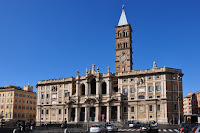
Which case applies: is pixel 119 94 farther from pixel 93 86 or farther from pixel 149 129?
pixel 149 129

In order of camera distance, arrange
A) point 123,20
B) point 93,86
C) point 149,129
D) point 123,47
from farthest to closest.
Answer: point 123,20
point 123,47
point 93,86
point 149,129

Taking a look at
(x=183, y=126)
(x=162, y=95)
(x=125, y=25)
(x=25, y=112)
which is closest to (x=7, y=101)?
(x=25, y=112)

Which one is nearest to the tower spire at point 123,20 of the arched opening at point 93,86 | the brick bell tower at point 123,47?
the brick bell tower at point 123,47

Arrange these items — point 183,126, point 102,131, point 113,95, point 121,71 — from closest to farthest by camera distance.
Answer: point 183,126 < point 102,131 < point 113,95 < point 121,71

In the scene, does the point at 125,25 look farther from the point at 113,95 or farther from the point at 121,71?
the point at 113,95

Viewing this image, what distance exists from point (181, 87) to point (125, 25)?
29983 millimetres

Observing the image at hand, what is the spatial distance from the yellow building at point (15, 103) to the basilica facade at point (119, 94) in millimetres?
14407

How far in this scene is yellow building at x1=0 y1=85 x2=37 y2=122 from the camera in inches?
3994

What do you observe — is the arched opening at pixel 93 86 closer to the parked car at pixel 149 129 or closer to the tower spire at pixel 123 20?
the tower spire at pixel 123 20

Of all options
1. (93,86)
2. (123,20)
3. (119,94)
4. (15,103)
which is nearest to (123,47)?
(123,20)

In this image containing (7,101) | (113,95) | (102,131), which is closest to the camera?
(102,131)

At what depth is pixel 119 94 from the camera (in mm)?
77625

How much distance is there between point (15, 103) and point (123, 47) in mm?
50009

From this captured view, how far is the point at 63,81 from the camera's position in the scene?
296 feet
